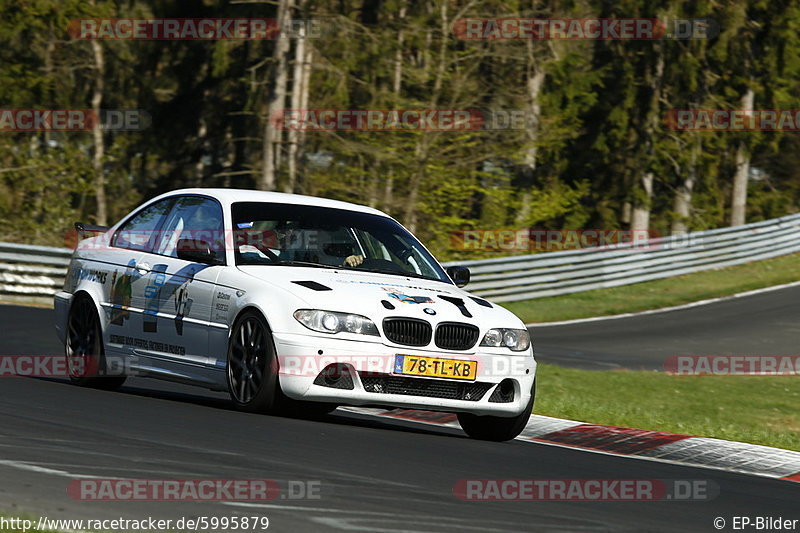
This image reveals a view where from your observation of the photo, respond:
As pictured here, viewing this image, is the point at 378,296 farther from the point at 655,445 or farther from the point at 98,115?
the point at 98,115

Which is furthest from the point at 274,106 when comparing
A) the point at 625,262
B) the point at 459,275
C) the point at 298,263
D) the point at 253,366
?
the point at 253,366

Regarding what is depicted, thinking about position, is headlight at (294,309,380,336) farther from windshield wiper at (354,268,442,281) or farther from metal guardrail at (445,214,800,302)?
metal guardrail at (445,214,800,302)

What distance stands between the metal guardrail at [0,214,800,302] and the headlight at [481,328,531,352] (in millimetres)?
17353

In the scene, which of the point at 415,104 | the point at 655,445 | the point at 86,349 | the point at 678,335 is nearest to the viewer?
the point at 655,445

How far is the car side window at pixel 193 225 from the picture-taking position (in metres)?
9.33

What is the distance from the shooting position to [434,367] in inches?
330

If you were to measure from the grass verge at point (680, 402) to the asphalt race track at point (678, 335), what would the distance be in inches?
61.0

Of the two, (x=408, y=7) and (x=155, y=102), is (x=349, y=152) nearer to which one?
(x=408, y=7)

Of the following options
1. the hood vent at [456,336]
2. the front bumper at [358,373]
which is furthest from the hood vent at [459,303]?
the front bumper at [358,373]

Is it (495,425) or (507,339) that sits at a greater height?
(507,339)

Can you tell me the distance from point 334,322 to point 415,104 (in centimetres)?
2348

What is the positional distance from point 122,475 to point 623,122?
116 feet

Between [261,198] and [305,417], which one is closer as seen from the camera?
[305,417]

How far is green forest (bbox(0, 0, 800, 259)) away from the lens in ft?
103
